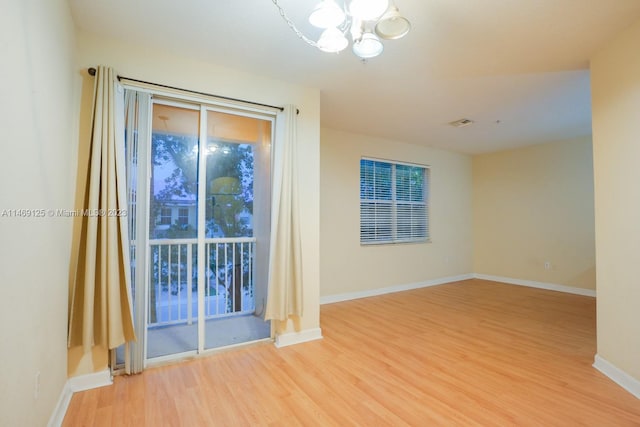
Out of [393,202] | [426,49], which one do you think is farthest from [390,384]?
[393,202]

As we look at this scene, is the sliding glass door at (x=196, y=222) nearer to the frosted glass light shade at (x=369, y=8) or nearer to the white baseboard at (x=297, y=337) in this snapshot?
the white baseboard at (x=297, y=337)

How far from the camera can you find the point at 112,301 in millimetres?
2096

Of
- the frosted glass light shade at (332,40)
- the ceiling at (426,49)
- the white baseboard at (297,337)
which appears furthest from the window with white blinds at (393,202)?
the frosted glass light shade at (332,40)

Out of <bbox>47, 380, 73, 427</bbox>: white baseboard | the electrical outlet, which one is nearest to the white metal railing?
<bbox>47, 380, 73, 427</bbox>: white baseboard

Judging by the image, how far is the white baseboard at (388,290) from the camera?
4426 millimetres

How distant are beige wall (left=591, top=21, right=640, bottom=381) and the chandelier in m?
1.81

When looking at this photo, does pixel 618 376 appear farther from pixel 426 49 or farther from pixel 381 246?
pixel 381 246

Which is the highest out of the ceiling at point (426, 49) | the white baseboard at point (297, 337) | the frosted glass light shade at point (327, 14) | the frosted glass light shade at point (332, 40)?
the ceiling at point (426, 49)

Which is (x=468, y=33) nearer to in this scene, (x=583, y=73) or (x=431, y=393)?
(x=583, y=73)

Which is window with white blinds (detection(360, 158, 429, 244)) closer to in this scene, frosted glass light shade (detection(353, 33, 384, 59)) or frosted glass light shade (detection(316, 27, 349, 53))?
frosted glass light shade (detection(353, 33, 384, 59))

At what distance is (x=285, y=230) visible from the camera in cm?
279

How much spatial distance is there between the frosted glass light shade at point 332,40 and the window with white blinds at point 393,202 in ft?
10.9

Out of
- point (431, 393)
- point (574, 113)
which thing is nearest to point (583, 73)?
point (574, 113)

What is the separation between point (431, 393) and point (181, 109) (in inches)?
116
